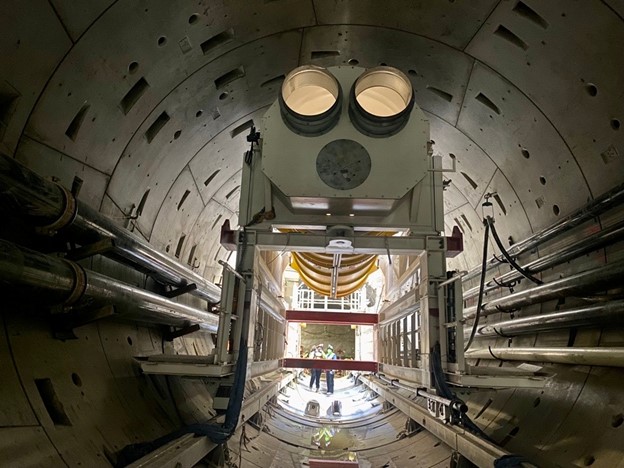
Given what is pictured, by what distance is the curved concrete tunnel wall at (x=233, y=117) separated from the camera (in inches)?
115

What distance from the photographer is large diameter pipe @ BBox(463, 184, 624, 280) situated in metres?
3.80

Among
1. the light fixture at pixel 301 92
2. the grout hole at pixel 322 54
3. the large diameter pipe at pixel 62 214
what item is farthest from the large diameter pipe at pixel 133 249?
the grout hole at pixel 322 54

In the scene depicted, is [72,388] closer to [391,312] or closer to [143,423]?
[143,423]

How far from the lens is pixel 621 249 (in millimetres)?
3750

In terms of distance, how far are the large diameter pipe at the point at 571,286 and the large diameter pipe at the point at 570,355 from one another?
20.8 inches

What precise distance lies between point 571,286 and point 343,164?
2.32 m

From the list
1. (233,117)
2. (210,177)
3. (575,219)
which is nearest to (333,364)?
(210,177)

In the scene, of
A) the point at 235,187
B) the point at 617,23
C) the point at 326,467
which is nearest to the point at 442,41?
the point at 617,23

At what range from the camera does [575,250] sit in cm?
430

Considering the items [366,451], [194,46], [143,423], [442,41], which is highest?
[442,41]

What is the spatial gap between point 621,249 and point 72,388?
4.37 m

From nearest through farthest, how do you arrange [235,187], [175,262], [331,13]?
[331,13] → [175,262] → [235,187]

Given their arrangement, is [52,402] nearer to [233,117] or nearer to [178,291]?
→ [178,291]

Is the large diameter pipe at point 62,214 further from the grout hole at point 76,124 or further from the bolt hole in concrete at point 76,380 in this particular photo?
the bolt hole in concrete at point 76,380
